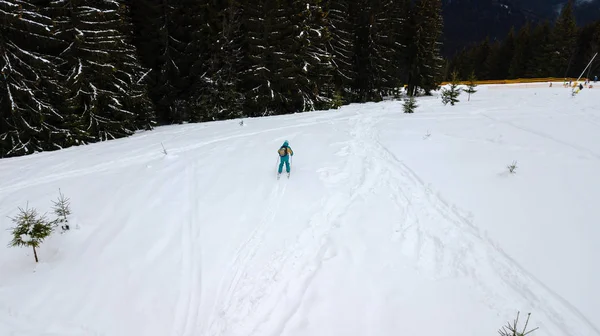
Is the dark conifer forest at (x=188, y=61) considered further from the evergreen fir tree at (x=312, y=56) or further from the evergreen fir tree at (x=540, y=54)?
the evergreen fir tree at (x=540, y=54)

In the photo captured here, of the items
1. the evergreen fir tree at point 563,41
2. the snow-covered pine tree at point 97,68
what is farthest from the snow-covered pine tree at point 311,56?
the evergreen fir tree at point 563,41

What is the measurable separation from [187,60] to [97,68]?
25.9 ft

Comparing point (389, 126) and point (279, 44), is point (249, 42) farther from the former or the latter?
point (389, 126)

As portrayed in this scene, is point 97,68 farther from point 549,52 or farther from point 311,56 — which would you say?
point 549,52

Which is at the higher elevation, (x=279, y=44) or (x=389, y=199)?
(x=279, y=44)

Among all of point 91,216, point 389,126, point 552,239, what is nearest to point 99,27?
point 91,216

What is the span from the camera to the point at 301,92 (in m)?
24.0

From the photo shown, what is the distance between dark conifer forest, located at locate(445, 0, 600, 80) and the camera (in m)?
50.2

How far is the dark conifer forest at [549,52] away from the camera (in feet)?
165

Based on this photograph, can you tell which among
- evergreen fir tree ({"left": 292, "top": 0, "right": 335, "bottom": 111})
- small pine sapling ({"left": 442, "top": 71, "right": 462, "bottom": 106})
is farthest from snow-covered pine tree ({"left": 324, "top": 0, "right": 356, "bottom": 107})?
small pine sapling ({"left": 442, "top": 71, "right": 462, "bottom": 106})

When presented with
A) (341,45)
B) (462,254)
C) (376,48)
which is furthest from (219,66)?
(462,254)

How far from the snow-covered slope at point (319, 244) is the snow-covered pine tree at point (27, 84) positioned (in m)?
3.00

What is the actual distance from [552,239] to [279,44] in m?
21.3

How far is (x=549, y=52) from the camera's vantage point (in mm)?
52312
